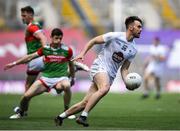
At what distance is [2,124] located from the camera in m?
17.3

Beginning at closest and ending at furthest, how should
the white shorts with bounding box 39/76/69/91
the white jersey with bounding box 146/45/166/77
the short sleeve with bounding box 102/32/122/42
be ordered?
1. the short sleeve with bounding box 102/32/122/42
2. the white shorts with bounding box 39/76/69/91
3. the white jersey with bounding box 146/45/166/77

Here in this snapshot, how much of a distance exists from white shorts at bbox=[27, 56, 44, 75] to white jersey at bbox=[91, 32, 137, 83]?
12.7 ft

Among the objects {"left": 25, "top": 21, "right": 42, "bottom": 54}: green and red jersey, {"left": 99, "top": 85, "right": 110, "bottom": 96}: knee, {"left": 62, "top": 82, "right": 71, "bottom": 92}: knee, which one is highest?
{"left": 25, "top": 21, "right": 42, "bottom": 54}: green and red jersey

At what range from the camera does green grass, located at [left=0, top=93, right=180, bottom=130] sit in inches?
670

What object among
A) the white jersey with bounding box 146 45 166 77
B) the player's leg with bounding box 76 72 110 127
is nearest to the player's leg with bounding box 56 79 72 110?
the player's leg with bounding box 76 72 110 127

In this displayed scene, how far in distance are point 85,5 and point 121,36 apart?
2669cm

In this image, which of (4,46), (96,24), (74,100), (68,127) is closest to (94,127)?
(68,127)

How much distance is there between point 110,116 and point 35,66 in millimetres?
2341

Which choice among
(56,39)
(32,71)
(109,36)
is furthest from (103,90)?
(32,71)

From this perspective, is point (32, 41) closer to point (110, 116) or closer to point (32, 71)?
point (32, 71)

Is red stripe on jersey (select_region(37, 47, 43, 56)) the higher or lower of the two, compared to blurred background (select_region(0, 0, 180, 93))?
higher

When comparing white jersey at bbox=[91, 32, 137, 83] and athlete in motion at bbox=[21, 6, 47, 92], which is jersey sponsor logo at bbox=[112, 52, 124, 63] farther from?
athlete in motion at bbox=[21, 6, 47, 92]

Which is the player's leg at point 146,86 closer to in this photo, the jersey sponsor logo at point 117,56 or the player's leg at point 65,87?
the player's leg at point 65,87

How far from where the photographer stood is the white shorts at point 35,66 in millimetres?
20766
